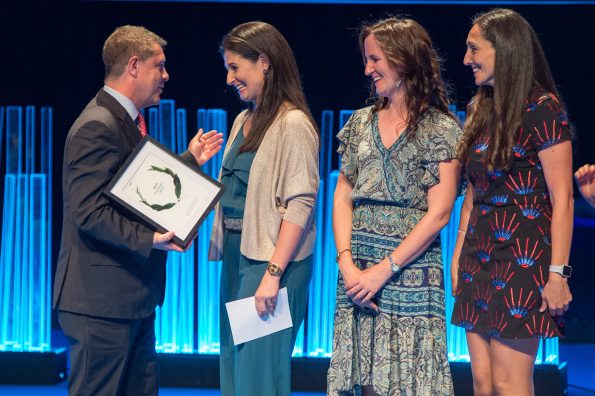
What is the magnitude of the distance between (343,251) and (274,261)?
0.68ft

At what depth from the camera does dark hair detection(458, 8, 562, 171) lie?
2.53 metres

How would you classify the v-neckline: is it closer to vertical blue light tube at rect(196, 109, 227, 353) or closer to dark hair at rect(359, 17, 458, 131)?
dark hair at rect(359, 17, 458, 131)

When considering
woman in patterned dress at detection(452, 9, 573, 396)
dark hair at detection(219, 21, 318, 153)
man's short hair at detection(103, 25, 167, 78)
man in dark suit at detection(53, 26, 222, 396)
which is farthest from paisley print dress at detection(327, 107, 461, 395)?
man's short hair at detection(103, 25, 167, 78)

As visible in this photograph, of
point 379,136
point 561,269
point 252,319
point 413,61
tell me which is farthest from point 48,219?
point 561,269

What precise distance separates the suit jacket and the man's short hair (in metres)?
0.10

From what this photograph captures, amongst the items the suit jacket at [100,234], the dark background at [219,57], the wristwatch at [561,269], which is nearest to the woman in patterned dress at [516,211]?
the wristwatch at [561,269]

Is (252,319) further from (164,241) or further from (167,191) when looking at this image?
(167,191)

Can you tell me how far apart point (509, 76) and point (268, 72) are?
0.74 meters

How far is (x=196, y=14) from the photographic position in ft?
15.8

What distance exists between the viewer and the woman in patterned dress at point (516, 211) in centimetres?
247

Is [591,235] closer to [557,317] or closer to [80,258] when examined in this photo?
[557,317]

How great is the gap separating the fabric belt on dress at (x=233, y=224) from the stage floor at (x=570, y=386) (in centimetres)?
163

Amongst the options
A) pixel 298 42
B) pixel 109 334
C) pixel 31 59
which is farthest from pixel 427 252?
pixel 31 59

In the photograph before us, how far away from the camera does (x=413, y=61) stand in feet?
8.63
